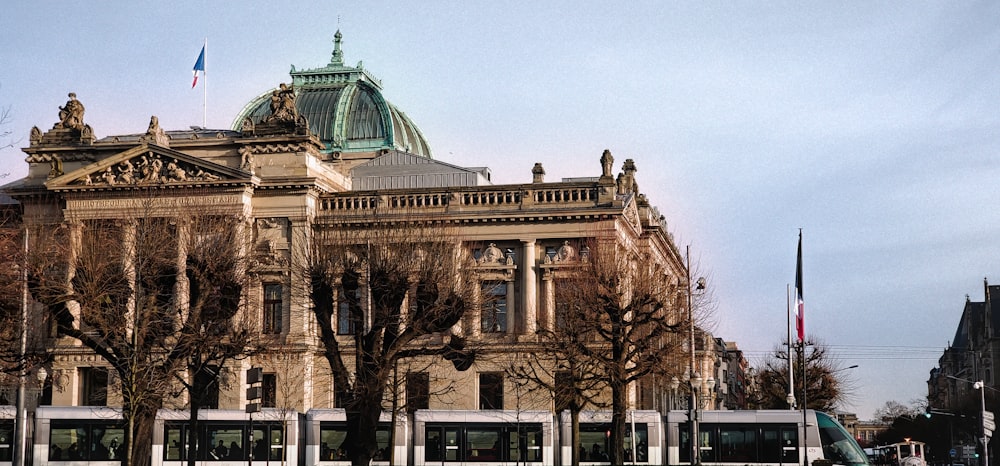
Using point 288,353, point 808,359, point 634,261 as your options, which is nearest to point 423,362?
point 288,353

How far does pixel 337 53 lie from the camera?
115 metres

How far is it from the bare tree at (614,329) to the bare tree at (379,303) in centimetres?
580

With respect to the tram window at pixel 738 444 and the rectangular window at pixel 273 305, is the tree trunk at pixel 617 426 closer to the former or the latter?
the tram window at pixel 738 444

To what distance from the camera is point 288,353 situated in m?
78.6

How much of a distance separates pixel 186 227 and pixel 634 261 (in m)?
26.8

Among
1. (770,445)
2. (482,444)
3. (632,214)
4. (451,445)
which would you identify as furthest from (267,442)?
(632,214)

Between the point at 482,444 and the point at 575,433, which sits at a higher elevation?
the point at 575,433

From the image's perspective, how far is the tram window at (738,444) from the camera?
60981mm

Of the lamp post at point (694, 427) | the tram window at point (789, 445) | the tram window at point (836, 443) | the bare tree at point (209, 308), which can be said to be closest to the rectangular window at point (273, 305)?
the bare tree at point (209, 308)

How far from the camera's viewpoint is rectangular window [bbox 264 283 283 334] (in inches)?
3211

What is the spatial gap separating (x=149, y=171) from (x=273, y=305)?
1111cm

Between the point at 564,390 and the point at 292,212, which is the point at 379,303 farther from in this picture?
the point at 292,212

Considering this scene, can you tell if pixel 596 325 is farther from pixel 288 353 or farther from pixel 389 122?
pixel 389 122

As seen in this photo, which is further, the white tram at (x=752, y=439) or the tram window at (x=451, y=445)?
the tram window at (x=451, y=445)
